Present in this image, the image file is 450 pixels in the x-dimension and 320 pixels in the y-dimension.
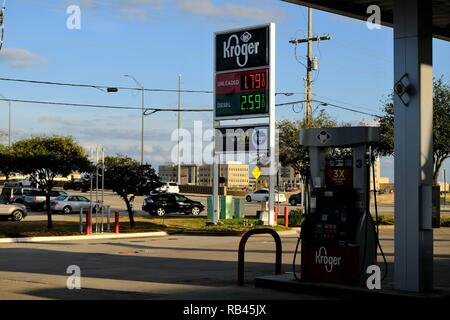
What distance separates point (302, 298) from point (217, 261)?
717 centimetres

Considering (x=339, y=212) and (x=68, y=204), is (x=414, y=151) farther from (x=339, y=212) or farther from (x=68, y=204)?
(x=68, y=204)

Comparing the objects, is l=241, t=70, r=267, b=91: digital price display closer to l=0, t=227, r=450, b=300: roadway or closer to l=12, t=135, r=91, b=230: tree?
l=12, t=135, r=91, b=230: tree

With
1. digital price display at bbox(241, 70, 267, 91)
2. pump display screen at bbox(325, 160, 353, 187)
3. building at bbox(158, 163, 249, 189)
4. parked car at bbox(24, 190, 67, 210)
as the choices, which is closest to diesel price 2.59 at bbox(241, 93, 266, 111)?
digital price display at bbox(241, 70, 267, 91)

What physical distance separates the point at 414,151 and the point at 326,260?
2219 millimetres

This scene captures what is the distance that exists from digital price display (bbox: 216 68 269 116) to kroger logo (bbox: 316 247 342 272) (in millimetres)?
19282

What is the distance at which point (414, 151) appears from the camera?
9945 millimetres

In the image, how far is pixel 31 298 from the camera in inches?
415

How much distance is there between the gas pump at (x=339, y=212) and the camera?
1035cm

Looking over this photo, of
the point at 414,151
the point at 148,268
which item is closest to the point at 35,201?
the point at 148,268

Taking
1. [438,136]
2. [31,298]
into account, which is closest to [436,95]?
[438,136]

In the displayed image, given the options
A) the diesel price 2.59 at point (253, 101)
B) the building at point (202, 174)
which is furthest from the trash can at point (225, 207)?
the building at point (202, 174)

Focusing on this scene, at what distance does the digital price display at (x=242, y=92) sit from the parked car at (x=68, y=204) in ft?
57.6

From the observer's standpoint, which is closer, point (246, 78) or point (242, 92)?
point (246, 78)
